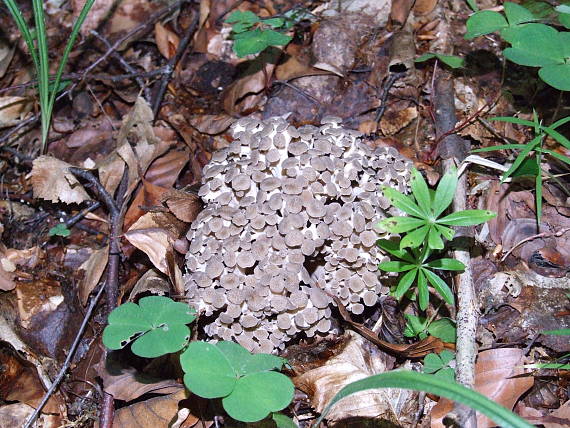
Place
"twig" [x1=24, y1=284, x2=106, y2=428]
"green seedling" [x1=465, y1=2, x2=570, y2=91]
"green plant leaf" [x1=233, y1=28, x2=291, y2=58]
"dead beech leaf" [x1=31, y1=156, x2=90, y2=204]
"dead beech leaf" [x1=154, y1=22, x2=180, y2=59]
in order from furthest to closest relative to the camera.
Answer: "dead beech leaf" [x1=154, y1=22, x2=180, y2=59]
"green plant leaf" [x1=233, y1=28, x2=291, y2=58]
"dead beech leaf" [x1=31, y1=156, x2=90, y2=204]
"green seedling" [x1=465, y1=2, x2=570, y2=91]
"twig" [x1=24, y1=284, x2=106, y2=428]

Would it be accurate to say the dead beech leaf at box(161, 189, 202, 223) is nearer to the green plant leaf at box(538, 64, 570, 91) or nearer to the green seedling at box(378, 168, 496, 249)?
the green seedling at box(378, 168, 496, 249)

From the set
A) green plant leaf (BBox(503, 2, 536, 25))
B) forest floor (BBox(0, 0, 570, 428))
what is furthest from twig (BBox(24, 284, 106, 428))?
green plant leaf (BBox(503, 2, 536, 25))

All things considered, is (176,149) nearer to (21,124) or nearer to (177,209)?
(177,209)

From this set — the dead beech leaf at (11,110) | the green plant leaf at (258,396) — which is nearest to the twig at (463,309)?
the green plant leaf at (258,396)

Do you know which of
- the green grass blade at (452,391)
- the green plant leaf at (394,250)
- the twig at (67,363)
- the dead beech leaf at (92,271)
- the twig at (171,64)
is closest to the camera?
the green grass blade at (452,391)

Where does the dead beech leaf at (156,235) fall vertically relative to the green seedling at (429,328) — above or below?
above

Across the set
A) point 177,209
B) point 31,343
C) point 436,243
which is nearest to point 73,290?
point 31,343

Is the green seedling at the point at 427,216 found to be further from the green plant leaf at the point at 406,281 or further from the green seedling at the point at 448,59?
the green seedling at the point at 448,59
